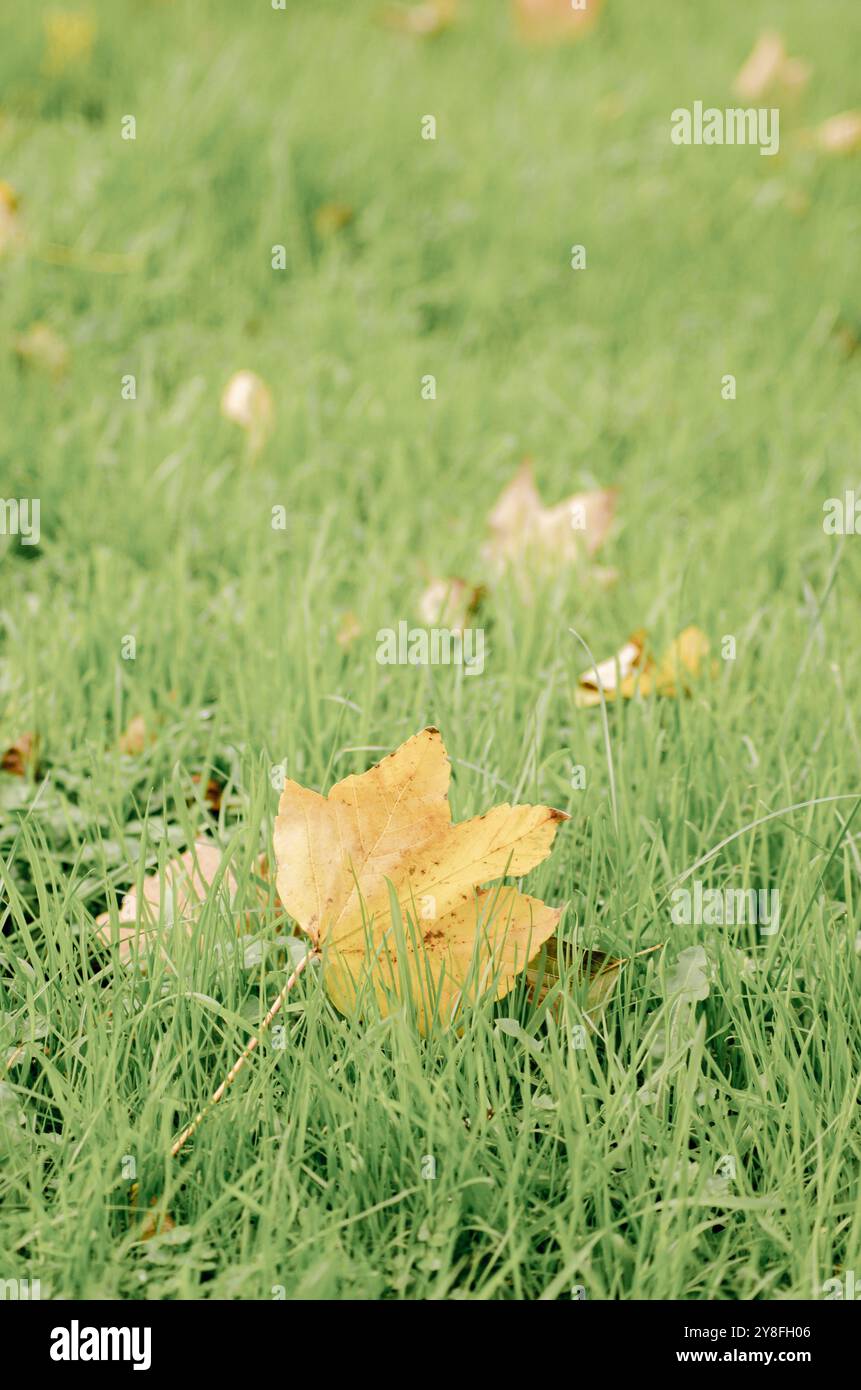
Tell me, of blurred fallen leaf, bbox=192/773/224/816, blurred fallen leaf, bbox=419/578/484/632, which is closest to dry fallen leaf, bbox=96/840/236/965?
blurred fallen leaf, bbox=192/773/224/816

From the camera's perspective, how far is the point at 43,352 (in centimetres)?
263

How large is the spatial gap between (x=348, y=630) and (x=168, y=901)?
2.10ft

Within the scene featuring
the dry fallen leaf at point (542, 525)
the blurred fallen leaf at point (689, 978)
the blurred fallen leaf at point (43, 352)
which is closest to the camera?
the blurred fallen leaf at point (689, 978)

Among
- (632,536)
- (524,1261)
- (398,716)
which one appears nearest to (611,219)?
(632,536)

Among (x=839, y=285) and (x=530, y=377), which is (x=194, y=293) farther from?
(x=839, y=285)

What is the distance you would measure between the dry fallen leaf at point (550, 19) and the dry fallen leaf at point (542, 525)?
8.60 feet

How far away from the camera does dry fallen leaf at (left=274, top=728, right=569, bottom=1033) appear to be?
3.90ft

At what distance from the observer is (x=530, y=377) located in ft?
8.98

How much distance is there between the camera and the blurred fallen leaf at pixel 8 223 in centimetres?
286

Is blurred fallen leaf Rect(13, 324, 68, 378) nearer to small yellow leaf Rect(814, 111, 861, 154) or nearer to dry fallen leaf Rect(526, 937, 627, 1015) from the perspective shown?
dry fallen leaf Rect(526, 937, 627, 1015)

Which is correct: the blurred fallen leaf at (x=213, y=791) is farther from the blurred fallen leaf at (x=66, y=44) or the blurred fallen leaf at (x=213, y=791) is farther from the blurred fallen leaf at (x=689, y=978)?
the blurred fallen leaf at (x=66, y=44)

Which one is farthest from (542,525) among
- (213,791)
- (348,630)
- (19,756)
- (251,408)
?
(19,756)

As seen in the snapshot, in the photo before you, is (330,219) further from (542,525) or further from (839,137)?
(839,137)

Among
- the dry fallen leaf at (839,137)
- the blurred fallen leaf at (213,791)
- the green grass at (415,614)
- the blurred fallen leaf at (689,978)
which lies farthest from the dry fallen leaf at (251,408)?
the dry fallen leaf at (839,137)
